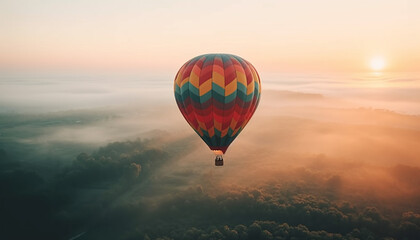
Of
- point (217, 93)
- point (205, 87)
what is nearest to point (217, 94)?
point (217, 93)

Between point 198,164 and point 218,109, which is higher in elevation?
point 218,109

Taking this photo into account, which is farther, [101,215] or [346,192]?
[346,192]

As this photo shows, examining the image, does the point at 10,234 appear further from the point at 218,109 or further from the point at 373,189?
the point at 373,189

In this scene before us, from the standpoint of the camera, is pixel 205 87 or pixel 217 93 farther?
pixel 217 93

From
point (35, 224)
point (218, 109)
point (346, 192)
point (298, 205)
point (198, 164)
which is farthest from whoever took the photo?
point (198, 164)

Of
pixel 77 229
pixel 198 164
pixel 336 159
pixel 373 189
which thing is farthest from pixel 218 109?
pixel 336 159

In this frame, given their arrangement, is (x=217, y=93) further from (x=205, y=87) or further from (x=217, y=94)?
(x=205, y=87)
